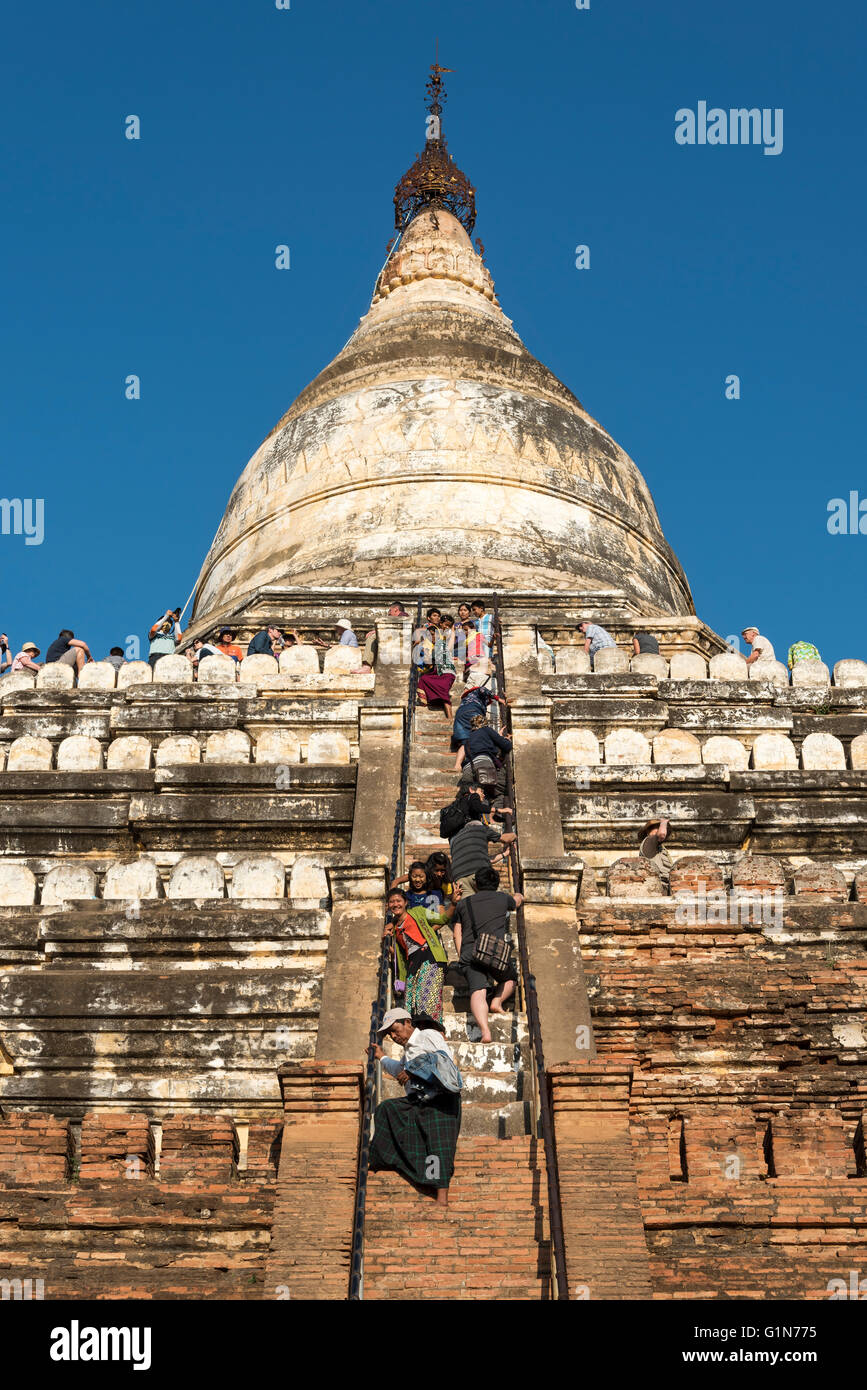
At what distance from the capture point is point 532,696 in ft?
57.1

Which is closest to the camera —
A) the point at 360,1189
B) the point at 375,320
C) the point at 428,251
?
the point at 360,1189

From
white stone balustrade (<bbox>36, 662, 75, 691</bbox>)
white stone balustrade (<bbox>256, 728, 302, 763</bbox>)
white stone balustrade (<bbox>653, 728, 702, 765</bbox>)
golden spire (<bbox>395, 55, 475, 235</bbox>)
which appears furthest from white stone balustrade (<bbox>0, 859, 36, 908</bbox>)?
golden spire (<bbox>395, 55, 475, 235</bbox>)

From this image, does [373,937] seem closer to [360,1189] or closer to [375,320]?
[360,1189]

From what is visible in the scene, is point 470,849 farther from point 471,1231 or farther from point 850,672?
point 850,672

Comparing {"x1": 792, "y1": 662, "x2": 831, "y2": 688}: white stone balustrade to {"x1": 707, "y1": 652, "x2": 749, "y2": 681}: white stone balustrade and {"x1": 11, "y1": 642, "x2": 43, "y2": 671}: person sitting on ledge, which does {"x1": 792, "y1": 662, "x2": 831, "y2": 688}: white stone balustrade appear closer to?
{"x1": 707, "y1": 652, "x2": 749, "y2": 681}: white stone balustrade

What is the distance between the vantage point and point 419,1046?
10.6m

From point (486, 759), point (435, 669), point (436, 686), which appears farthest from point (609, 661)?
point (486, 759)

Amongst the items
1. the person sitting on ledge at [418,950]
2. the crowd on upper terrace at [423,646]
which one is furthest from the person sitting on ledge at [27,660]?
the person sitting on ledge at [418,950]

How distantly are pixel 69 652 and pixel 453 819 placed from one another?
332 inches

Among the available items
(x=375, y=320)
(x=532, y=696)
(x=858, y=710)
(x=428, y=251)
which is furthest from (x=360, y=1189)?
(x=428, y=251)

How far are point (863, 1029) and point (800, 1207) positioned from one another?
234 centimetres

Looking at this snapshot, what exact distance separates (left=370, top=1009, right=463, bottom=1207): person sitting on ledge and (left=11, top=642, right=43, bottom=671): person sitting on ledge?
10.9 meters

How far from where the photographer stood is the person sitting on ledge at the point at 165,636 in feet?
75.1

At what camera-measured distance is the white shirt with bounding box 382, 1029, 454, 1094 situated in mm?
10547
